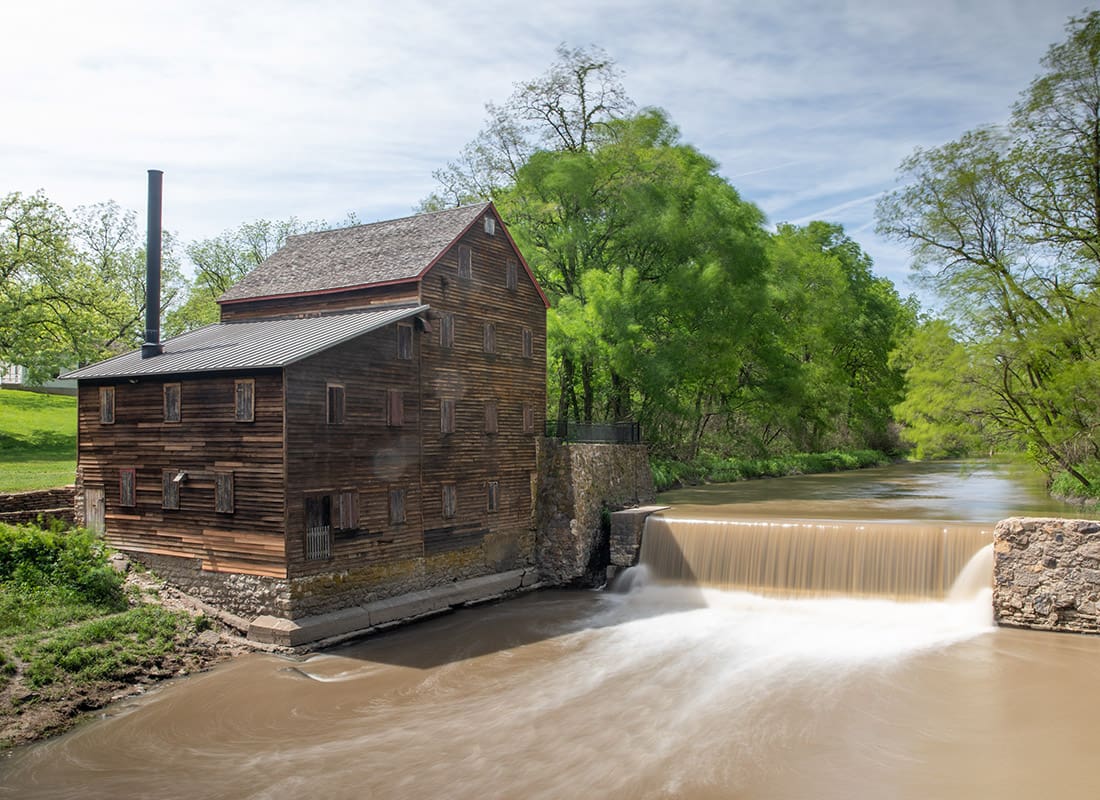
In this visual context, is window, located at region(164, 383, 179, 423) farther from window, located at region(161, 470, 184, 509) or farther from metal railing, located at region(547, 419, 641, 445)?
metal railing, located at region(547, 419, 641, 445)

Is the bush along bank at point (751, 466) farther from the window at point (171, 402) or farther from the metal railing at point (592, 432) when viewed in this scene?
the window at point (171, 402)

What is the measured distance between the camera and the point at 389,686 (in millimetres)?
15125

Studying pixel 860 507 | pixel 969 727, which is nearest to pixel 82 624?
pixel 969 727

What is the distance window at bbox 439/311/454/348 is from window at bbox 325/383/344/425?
374 centimetres

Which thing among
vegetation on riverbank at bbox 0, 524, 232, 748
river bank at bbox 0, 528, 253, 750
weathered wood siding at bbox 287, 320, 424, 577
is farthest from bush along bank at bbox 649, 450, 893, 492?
vegetation on riverbank at bbox 0, 524, 232, 748

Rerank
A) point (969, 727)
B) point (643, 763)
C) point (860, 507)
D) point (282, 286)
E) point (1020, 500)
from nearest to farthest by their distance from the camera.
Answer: point (643, 763), point (969, 727), point (282, 286), point (860, 507), point (1020, 500)

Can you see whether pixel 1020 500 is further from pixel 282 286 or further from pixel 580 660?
pixel 282 286

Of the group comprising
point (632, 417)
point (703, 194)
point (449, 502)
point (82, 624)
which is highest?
point (703, 194)

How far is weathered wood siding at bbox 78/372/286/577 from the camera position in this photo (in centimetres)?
1691

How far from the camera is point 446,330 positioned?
69.9 ft

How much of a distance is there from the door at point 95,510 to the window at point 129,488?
79 cm

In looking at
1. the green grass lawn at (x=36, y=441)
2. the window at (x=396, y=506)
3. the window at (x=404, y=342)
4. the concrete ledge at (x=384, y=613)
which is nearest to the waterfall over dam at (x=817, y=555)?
the concrete ledge at (x=384, y=613)

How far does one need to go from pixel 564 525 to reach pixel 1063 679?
12571 millimetres

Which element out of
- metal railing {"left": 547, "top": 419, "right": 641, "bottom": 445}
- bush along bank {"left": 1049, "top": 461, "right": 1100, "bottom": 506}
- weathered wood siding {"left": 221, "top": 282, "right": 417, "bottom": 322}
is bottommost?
bush along bank {"left": 1049, "top": 461, "right": 1100, "bottom": 506}
